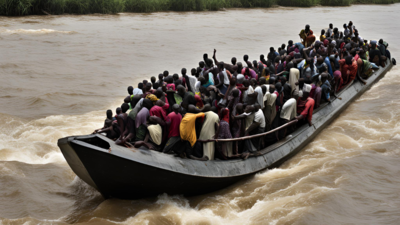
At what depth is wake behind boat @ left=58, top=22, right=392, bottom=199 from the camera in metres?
4.90

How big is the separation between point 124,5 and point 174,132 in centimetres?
2195

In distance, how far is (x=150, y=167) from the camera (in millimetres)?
5141

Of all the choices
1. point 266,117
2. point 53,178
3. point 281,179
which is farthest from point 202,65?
point 53,178

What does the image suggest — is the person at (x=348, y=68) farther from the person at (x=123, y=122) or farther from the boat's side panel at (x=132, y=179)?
the person at (x=123, y=122)

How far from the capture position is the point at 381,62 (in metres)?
12.6

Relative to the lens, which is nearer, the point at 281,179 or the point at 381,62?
the point at 281,179

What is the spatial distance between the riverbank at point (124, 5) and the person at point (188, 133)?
62.7 ft

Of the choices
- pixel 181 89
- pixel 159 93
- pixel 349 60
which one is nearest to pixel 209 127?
pixel 181 89

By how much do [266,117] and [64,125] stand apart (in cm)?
529

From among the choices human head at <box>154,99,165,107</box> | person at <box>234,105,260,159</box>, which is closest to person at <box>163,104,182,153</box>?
human head at <box>154,99,165,107</box>

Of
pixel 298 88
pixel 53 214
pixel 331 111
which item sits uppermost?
pixel 298 88

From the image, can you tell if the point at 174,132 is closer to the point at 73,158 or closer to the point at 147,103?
the point at 147,103

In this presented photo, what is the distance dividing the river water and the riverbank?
3.81 feet

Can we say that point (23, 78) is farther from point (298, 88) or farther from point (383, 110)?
point (383, 110)
